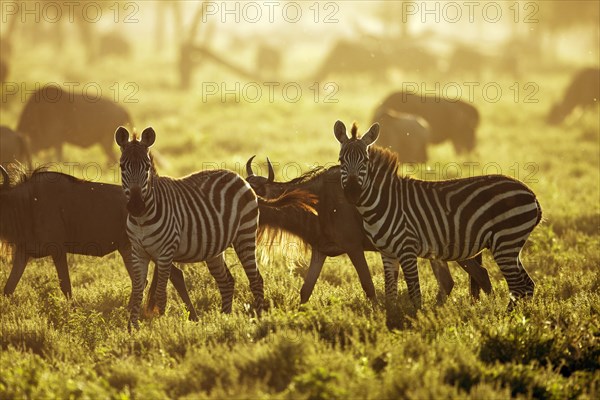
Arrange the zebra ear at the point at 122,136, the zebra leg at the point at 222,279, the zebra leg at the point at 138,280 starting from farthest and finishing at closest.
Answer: the zebra leg at the point at 222,279 → the zebra leg at the point at 138,280 → the zebra ear at the point at 122,136

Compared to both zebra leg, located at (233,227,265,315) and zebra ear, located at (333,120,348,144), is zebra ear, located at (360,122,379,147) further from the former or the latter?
zebra leg, located at (233,227,265,315)

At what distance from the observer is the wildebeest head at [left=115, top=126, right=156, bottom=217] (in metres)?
6.57

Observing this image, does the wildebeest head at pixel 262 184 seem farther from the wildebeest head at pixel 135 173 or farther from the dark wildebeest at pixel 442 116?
the dark wildebeest at pixel 442 116

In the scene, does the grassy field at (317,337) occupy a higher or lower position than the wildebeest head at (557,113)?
lower

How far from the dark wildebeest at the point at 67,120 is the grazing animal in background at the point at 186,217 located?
30.7ft

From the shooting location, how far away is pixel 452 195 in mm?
7645

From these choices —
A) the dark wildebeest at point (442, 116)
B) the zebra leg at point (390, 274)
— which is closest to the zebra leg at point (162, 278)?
the zebra leg at point (390, 274)

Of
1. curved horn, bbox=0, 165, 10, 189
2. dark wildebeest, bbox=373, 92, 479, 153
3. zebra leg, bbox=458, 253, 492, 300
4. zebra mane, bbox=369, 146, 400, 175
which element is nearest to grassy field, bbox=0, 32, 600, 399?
zebra leg, bbox=458, 253, 492, 300

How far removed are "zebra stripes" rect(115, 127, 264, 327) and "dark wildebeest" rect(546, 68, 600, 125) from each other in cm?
1903

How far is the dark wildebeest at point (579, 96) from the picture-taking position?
24.8m

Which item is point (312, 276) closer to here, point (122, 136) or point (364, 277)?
point (364, 277)

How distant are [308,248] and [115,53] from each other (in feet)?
130

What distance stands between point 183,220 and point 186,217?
59mm

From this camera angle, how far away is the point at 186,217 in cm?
749
